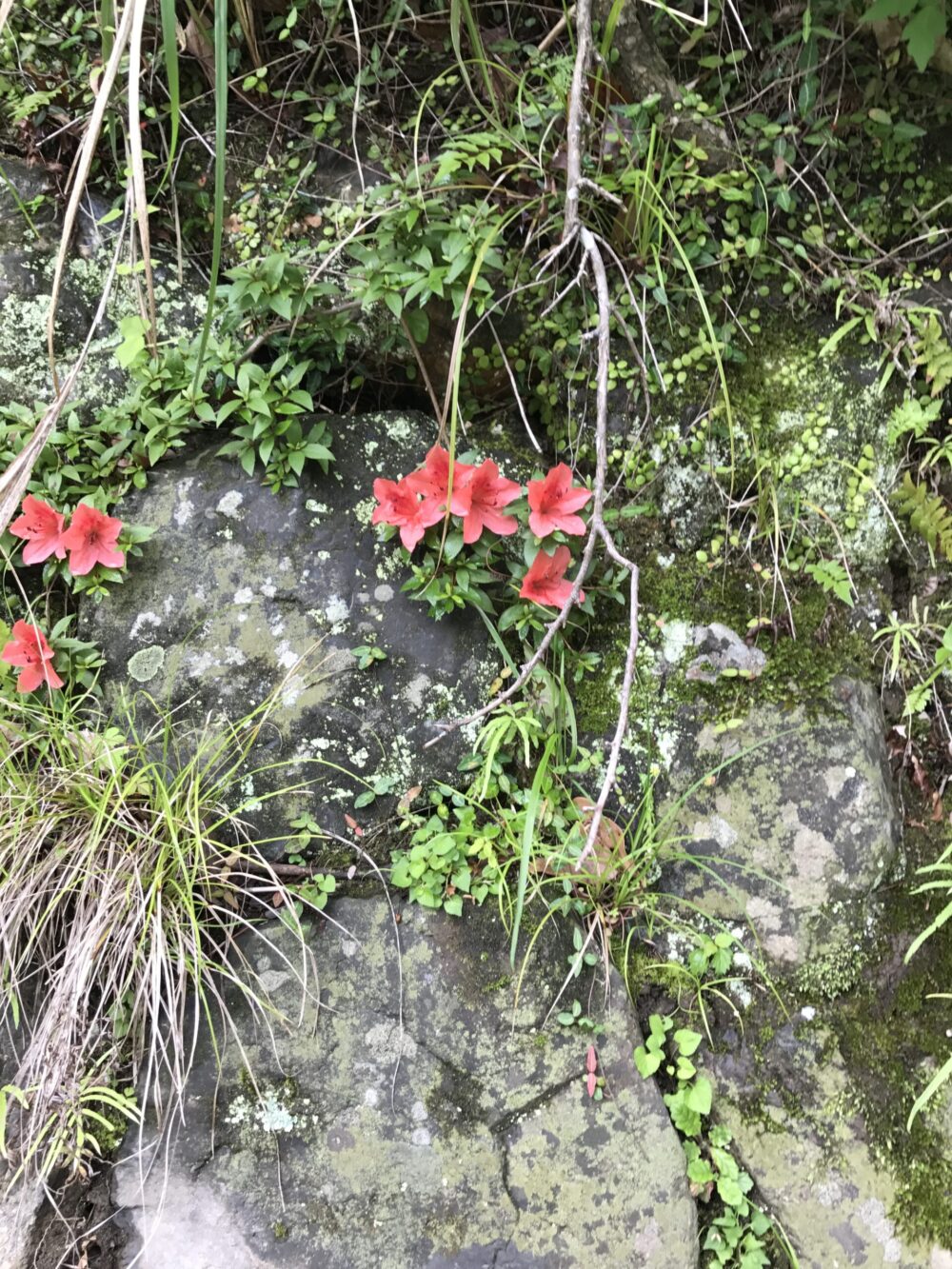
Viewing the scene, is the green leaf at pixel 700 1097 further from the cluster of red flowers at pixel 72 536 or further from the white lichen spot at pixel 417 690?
the cluster of red flowers at pixel 72 536

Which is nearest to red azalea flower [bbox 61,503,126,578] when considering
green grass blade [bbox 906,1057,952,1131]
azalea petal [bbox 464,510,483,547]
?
azalea petal [bbox 464,510,483,547]

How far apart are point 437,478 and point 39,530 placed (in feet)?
3.22

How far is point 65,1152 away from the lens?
1694mm

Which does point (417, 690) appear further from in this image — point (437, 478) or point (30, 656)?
point (30, 656)

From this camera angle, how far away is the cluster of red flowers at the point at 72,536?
6.62ft

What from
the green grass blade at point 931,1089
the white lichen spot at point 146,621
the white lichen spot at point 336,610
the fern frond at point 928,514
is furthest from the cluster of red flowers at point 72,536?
the green grass blade at point 931,1089

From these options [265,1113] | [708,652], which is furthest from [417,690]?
[265,1113]

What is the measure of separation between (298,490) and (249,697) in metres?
0.56

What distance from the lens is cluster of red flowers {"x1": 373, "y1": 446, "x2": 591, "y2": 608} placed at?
6.38 ft

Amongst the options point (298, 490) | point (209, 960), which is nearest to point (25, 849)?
point (209, 960)

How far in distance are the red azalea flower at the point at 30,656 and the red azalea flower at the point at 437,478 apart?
0.94 meters

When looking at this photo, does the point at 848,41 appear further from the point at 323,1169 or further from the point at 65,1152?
the point at 65,1152

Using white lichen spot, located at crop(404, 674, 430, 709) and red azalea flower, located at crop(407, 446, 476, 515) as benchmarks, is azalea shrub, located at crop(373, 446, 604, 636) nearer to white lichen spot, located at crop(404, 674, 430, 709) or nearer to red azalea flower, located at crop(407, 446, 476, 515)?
red azalea flower, located at crop(407, 446, 476, 515)

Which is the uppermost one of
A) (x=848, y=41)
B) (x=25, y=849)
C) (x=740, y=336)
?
(x=848, y=41)
